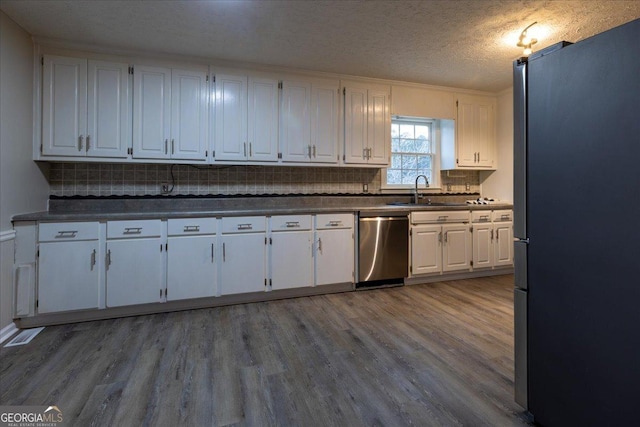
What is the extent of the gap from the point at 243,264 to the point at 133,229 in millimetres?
1012

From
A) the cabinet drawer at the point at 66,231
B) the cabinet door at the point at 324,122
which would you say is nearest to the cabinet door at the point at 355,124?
the cabinet door at the point at 324,122

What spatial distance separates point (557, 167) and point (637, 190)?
286 millimetres

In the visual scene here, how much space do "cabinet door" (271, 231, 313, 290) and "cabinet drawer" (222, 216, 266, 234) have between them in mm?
175

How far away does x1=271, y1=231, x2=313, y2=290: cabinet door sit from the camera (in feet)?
10.5

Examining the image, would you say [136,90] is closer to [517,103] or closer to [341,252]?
[341,252]

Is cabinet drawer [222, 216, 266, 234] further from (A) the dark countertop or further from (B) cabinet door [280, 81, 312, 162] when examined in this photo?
(B) cabinet door [280, 81, 312, 162]

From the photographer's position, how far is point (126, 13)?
2.38m

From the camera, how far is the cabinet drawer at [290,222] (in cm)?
319

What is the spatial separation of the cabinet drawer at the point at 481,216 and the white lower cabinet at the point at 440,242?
93mm

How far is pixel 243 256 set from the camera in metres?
3.08

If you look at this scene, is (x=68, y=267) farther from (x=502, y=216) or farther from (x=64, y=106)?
(x=502, y=216)

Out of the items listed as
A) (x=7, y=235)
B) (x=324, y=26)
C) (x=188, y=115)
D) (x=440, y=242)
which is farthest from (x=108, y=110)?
(x=440, y=242)

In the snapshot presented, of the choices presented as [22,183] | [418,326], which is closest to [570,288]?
[418,326]

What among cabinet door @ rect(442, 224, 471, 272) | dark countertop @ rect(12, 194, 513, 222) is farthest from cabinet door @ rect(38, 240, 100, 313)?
cabinet door @ rect(442, 224, 471, 272)
